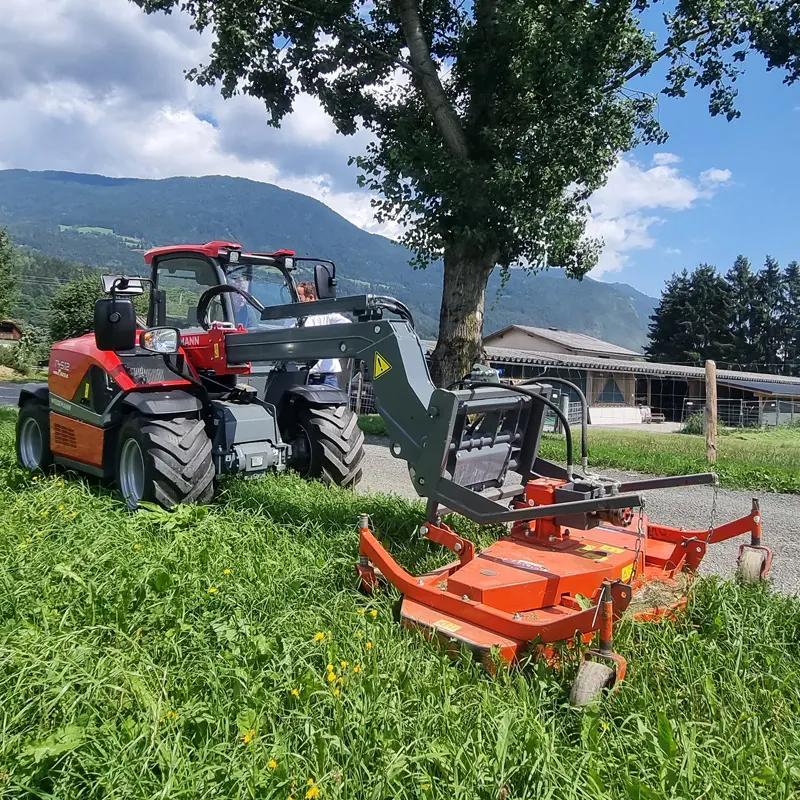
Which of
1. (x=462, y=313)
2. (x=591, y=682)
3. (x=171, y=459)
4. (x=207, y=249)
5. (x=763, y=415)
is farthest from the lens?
(x=763, y=415)

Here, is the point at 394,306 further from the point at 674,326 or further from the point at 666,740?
the point at 674,326

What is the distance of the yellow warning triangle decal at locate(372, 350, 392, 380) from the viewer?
4.61m

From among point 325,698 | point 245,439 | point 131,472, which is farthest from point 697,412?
point 325,698

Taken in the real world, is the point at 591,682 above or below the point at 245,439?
below

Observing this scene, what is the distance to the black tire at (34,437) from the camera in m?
7.77

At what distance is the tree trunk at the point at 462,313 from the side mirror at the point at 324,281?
5860mm

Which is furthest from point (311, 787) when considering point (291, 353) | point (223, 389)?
point (223, 389)

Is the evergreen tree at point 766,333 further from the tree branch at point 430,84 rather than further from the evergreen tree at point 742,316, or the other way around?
the tree branch at point 430,84

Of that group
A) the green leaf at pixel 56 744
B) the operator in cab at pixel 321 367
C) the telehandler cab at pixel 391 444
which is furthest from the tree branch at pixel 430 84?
the green leaf at pixel 56 744

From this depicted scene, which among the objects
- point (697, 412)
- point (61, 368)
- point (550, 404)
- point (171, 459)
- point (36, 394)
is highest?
point (61, 368)

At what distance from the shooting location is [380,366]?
4656mm

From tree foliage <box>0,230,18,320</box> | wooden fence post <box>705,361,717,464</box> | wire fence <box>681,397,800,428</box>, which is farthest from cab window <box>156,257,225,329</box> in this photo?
tree foliage <box>0,230,18,320</box>

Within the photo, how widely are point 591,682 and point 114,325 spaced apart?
15.9 ft

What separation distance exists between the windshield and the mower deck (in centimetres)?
339
